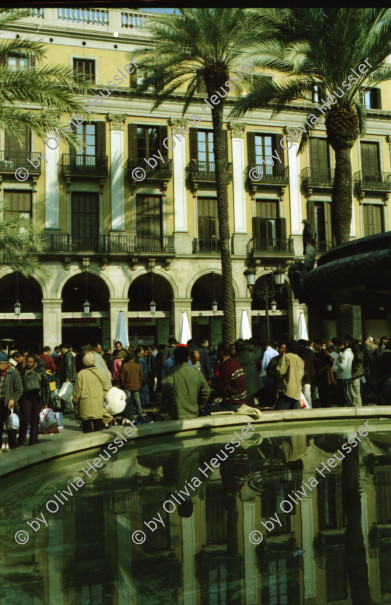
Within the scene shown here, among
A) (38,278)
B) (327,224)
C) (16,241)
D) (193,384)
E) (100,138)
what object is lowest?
(193,384)

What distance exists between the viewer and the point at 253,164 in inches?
1152

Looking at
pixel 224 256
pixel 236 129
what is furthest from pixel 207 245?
pixel 224 256

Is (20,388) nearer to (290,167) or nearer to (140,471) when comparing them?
(140,471)

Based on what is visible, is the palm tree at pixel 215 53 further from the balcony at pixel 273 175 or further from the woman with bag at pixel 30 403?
the woman with bag at pixel 30 403

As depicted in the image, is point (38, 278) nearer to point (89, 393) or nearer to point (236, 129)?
point (236, 129)

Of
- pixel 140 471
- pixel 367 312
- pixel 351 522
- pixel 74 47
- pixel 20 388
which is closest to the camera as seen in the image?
pixel 351 522

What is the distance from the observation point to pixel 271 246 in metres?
29.0

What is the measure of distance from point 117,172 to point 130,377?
61.9 ft

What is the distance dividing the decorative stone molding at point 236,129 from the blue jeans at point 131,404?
835 inches

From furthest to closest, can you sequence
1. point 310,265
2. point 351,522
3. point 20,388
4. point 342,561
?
1. point 20,388
2. point 310,265
3. point 351,522
4. point 342,561

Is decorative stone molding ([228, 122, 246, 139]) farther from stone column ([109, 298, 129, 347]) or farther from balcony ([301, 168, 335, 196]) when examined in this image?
stone column ([109, 298, 129, 347])

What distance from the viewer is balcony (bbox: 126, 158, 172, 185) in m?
27.4

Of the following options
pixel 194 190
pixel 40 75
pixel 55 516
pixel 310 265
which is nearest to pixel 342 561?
pixel 55 516

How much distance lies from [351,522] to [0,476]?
3.29m
